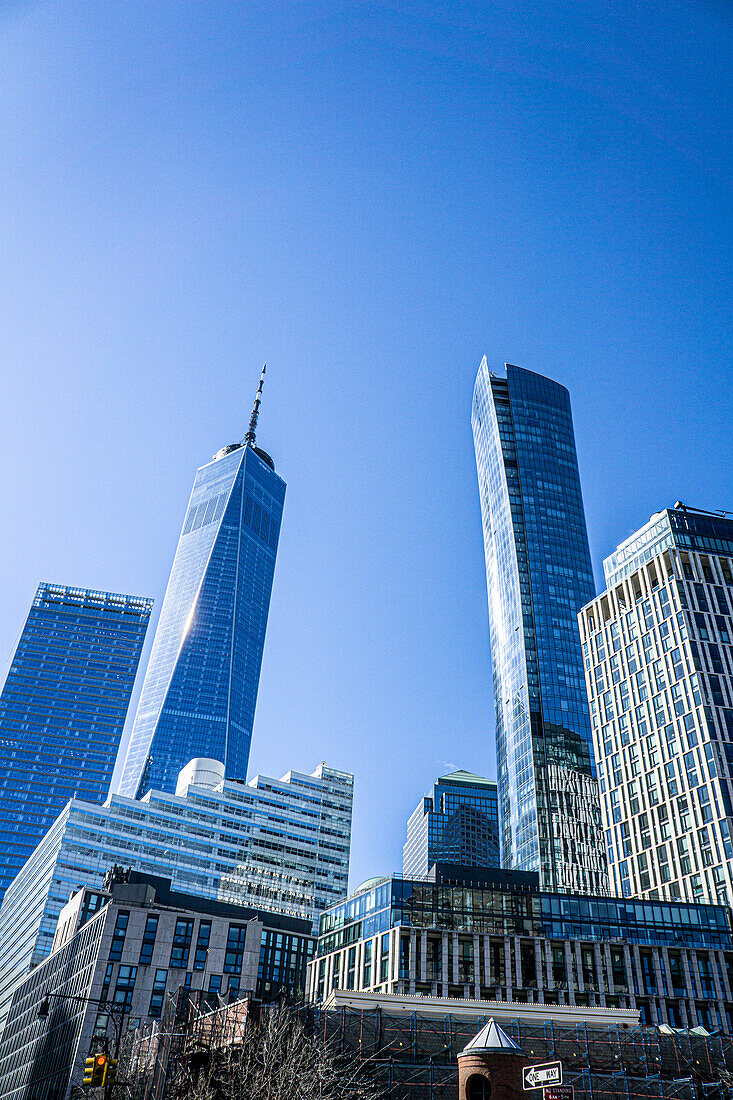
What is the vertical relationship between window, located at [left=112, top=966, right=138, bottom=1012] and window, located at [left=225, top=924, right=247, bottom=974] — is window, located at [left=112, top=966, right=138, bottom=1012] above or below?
below

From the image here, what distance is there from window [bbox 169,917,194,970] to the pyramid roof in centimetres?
6769

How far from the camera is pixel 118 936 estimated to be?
357 ft

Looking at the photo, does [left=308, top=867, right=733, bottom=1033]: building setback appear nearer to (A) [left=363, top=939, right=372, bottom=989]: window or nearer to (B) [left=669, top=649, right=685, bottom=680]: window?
(A) [left=363, top=939, right=372, bottom=989]: window

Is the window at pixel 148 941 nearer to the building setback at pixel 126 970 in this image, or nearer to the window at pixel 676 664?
the building setback at pixel 126 970

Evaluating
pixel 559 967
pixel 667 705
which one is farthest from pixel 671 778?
pixel 559 967

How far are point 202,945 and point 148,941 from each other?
661 centimetres

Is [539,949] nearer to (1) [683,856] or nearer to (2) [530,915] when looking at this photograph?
(2) [530,915]

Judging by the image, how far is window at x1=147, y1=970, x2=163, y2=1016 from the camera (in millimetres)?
106188

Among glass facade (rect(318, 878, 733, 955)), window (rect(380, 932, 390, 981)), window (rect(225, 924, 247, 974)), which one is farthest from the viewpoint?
window (rect(225, 924, 247, 974))

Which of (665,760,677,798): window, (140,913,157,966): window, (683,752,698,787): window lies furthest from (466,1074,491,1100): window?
(665,760,677,798): window

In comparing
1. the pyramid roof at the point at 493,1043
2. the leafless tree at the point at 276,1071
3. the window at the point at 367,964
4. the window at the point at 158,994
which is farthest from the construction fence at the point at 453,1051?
the window at the point at 158,994

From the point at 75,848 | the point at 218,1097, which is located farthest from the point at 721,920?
the point at 75,848

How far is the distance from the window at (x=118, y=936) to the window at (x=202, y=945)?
9055 mm

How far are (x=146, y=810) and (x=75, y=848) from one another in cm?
1882
